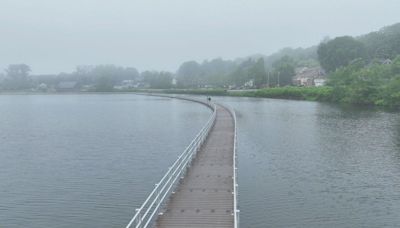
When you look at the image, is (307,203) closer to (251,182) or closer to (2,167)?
(251,182)

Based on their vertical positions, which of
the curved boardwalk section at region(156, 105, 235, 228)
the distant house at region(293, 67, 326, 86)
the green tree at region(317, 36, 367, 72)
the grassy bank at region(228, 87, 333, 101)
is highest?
the green tree at region(317, 36, 367, 72)

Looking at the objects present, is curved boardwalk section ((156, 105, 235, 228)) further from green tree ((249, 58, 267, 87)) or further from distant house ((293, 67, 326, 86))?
green tree ((249, 58, 267, 87))

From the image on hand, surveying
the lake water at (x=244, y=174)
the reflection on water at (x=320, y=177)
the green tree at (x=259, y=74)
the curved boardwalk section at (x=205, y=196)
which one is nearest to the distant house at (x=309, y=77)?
the green tree at (x=259, y=74)

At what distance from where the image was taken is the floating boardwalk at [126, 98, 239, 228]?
1934 centimetres

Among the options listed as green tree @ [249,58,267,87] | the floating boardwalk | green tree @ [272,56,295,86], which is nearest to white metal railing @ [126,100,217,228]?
the floating boardwalk

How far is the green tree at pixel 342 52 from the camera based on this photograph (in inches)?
6526

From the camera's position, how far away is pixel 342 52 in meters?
165

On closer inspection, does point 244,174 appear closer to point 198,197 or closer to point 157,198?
point 198,197

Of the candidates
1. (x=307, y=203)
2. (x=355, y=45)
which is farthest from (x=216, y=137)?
(x=355, y=45)

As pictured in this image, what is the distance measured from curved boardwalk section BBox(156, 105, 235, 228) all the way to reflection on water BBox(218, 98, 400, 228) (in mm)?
1632

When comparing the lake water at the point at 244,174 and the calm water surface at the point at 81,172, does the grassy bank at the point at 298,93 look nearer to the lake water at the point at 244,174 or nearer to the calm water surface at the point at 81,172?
the lake water at the point at 244,174

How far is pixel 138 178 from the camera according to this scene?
105 ft

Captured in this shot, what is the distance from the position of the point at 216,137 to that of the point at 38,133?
2810 centimetres

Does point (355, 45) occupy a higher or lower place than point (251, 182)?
higher
